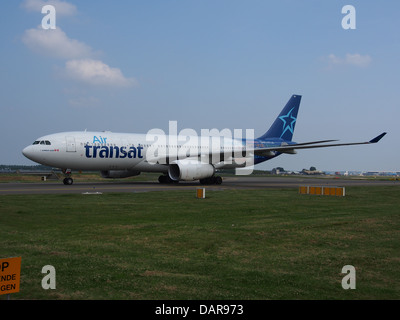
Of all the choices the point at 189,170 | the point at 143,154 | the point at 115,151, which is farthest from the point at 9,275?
the point at 143,154

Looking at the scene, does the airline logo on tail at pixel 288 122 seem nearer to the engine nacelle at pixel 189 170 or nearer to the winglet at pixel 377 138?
the winglet at pixel 377 138

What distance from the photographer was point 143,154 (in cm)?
3309

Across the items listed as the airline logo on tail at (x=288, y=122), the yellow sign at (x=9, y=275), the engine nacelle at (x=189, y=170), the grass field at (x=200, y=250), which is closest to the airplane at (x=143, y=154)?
the engine nacelle at (x=189, y=170)

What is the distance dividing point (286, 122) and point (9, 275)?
136ft

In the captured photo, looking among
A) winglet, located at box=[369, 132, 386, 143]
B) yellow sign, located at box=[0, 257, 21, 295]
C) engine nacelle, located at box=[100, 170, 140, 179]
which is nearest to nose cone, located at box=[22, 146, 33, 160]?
engine nacelle, located at box=[100, 170, 140, 179]

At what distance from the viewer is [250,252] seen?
9.16m

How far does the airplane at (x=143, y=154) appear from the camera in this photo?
96.5ft

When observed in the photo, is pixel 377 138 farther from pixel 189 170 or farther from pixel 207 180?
pixel 189 170

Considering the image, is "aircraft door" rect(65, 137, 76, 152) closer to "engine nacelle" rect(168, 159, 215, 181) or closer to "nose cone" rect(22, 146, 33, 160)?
"nose cone" rect(22, 146, 33, 160)

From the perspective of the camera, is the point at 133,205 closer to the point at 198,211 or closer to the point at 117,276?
the point at 198,211

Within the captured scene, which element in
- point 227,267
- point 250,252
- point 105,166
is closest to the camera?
point 227,267

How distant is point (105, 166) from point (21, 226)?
1986cm
